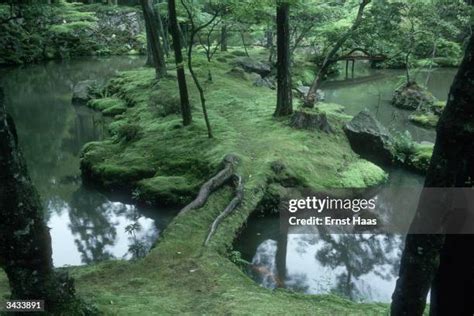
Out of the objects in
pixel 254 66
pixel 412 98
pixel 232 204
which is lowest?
pixel 232 204

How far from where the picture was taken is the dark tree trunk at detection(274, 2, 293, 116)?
45.3ft

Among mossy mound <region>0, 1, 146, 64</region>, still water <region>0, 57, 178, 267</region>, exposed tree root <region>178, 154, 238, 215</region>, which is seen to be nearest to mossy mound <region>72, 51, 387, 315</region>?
exposed tree root <region>178, 154, 238, 215</region>

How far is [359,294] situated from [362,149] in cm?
696

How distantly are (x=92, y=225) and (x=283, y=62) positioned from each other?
7.23 metres

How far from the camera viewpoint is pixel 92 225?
1105cm

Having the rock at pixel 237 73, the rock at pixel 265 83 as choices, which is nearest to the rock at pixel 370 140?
the rock at pixel 265 83

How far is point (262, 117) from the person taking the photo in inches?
608

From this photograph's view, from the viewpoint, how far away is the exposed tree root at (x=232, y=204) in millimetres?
8592

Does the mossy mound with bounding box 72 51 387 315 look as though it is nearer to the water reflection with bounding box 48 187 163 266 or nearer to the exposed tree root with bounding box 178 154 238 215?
→ the exposed tree root with bounding box 178 154 238 215

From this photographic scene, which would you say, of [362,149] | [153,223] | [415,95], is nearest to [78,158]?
[153,223]

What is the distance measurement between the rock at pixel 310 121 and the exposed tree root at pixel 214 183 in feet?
11.1

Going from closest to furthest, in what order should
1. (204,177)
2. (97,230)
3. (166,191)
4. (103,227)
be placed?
(97,230) < (103,227) < (166,191) < (204,177)

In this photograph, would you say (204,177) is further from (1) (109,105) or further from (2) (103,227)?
(1) (109,105)

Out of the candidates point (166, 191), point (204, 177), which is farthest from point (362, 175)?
point (166, 191)
